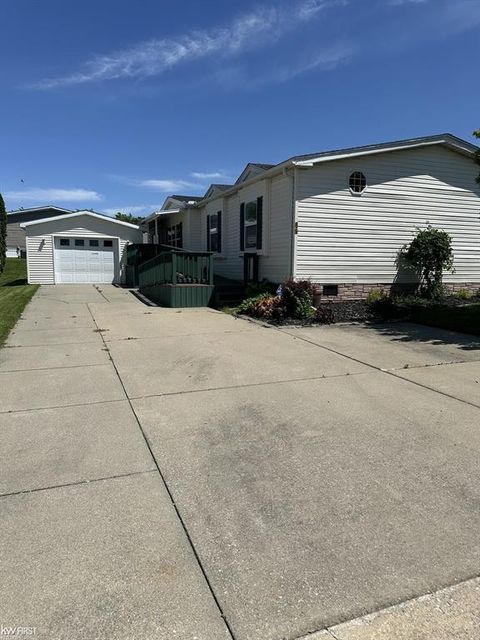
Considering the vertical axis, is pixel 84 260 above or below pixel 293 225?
below

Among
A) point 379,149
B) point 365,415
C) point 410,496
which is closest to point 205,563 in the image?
point 410,496

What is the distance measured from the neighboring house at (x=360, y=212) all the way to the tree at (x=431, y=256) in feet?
1.25

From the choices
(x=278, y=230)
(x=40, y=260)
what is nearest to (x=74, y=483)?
(x=278, y=230)

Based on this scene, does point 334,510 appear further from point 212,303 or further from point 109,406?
point 212,303

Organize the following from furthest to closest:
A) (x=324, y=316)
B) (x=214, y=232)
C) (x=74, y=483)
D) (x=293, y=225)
Result: (x=214, y=232) → (x=293, y=225) → (x=324, y=316) → (x=74, y=483)

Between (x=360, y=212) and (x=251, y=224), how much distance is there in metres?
3.47

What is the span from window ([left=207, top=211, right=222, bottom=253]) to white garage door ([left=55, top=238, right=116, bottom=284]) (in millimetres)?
6870

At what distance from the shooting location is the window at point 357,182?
1212 centimetres

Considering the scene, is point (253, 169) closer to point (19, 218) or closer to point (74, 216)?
point (74, 216)

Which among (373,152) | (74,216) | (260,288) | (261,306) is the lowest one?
(261,306)

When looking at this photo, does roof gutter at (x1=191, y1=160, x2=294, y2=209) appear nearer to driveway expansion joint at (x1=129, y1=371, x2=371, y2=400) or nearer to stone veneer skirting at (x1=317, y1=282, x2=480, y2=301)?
stone veneer skirting at (x1=317, y1=282, x2=480, y2=301)

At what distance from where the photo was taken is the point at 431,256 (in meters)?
12.4

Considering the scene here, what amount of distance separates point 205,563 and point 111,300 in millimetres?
13291

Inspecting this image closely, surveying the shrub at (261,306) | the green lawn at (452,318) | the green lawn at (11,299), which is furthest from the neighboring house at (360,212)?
the green lawn at (11,299)
